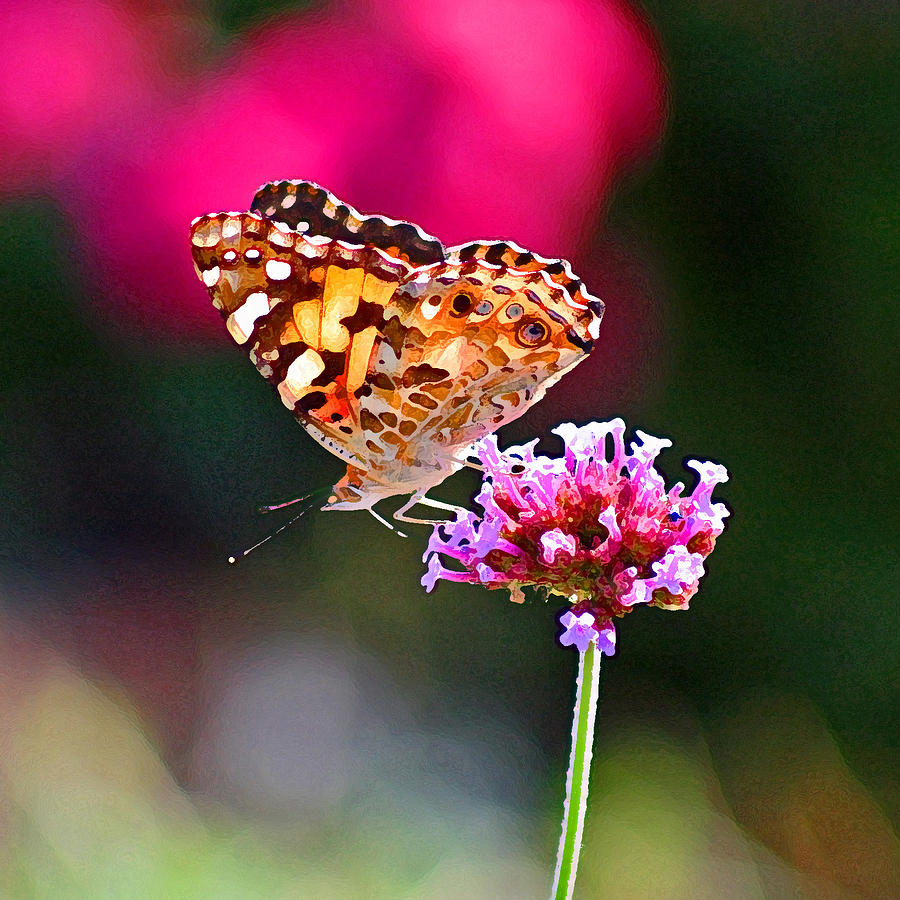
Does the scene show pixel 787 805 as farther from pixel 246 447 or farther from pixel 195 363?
pixel 195 363

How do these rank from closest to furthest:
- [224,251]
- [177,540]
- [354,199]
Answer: [224,251] → [354,199] → [177,540]

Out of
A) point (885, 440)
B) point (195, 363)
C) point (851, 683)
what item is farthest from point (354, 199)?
point (851, 683)

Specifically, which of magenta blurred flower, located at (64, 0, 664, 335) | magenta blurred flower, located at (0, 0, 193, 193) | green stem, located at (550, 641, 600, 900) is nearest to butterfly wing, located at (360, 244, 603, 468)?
green stem, located at (550, 641, 600, 900)

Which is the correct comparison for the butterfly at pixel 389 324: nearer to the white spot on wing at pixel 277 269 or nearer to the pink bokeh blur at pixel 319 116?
the white spot on wing at pixel 277 269

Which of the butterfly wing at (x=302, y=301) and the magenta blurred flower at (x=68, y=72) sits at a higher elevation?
the butterfly wing at (x=302, y=301)

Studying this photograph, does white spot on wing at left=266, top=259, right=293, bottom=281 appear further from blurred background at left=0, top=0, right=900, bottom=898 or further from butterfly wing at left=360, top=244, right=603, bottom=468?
blurred background at left=0, top=0, right=900, bottom=898

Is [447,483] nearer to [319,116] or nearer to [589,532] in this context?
[319,116]

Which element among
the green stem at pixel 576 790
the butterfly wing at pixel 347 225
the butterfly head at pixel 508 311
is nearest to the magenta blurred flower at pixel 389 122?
the butterfly wing at pixel 347 225
